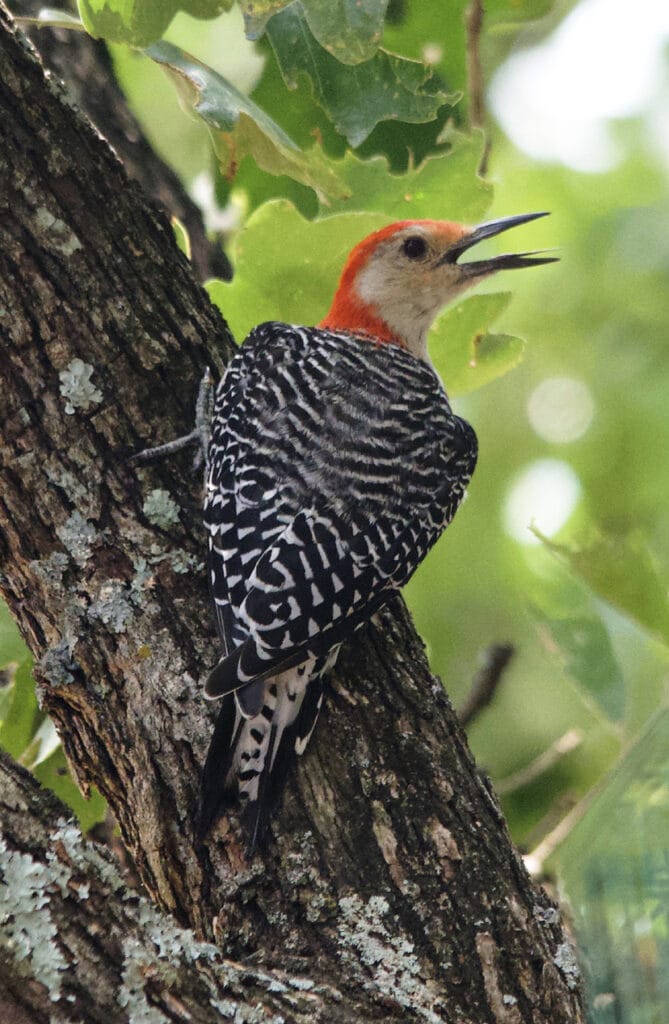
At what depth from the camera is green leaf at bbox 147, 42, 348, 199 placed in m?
2.73

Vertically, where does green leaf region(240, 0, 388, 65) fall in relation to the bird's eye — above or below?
above

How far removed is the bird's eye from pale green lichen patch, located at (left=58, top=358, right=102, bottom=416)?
172 cm

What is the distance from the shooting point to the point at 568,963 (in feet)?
8.54

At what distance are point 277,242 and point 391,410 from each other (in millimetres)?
589

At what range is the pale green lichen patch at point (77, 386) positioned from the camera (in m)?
2.85

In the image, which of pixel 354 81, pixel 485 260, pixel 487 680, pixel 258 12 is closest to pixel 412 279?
pixel 485 260

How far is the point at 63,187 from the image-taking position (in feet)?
9.79

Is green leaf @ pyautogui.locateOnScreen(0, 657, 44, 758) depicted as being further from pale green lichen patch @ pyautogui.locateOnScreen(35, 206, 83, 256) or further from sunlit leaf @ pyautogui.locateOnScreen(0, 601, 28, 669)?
pale green lichen patch @ pyautogui.locateOnScreen(35, 206, 83, 256)

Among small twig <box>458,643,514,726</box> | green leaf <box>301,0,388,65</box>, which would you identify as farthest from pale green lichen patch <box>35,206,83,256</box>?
small twig <box>458,643,514,726</box>

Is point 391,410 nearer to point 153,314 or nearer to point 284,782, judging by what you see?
point 153,314

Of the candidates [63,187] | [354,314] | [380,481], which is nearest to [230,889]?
[380,481]

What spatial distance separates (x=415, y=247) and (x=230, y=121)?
1.63m

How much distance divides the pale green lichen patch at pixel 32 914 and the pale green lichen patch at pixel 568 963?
117 cm

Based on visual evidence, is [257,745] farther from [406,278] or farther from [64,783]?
[406,278]
